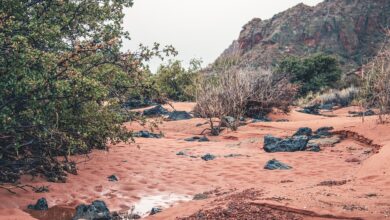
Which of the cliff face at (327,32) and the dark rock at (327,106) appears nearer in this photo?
the dark rock at (327,106)

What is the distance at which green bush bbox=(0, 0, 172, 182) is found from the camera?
588 cm

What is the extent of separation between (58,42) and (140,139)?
5186 mm

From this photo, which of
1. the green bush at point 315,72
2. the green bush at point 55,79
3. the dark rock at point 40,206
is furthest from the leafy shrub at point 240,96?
the green bush at point 315,72

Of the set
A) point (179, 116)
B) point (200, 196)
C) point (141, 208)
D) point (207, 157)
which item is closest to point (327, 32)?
point (179, 116)

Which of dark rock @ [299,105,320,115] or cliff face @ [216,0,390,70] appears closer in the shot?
dark rock @ [299,105,320,115]

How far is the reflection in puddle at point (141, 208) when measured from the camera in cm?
561

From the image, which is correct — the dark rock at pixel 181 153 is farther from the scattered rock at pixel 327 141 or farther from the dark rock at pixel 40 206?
the dark rock at pixel 40 206

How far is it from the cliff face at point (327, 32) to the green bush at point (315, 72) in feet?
87.4

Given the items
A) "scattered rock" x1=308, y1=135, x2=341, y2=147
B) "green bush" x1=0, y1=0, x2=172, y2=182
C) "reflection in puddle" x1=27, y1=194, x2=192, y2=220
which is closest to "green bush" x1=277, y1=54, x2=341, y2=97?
"scattered rock" x1=308, y1=135, x2=341, y2=147

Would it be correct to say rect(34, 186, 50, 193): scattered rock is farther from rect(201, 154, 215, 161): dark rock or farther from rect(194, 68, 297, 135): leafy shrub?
rect(194, 68, 297, 135): leafy shrub

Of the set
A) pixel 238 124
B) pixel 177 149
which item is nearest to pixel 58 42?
pixel 177 149

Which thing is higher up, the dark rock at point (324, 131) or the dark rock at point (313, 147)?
the dark rock at point (324, 131)

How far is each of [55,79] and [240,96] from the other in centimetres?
926

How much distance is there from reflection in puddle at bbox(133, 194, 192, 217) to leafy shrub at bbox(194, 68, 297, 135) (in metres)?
7.00
